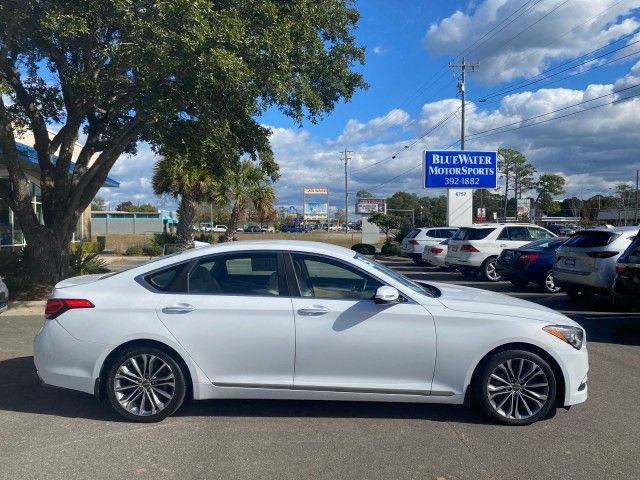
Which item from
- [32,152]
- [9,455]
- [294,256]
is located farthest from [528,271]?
[32,152]

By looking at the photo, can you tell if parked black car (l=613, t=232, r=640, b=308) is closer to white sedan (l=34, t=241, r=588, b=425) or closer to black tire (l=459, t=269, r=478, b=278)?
white sedan (l=34, t=241, r=588, b=425)

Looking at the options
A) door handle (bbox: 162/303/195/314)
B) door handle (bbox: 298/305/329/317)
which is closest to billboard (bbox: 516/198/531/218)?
door handle (bbox: 298/305/329/317)

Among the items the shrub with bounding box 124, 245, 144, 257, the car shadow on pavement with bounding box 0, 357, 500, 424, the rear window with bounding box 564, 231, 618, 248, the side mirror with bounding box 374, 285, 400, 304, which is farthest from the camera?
the shrub with bounding box 124, 245, 144, 257

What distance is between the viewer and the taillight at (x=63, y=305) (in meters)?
5.56

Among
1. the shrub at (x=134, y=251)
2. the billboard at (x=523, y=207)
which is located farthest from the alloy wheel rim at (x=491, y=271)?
the billboard at (x=523, y=207)

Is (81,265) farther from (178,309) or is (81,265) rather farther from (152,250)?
(152,250)

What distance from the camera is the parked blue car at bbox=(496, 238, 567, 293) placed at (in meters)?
15.2

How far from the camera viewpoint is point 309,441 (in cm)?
507

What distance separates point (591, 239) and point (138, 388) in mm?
9753

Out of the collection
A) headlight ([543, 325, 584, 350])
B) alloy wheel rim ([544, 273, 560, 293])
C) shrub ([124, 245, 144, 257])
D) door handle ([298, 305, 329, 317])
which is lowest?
shrub ([124, 245, 144, 257])

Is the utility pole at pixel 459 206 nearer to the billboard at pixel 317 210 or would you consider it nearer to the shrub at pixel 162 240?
the shrub at pixel 162 240

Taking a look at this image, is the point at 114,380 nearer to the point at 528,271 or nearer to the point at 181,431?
the point at 181,431

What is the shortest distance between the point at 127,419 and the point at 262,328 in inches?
56.9

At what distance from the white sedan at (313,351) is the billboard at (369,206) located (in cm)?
4489
